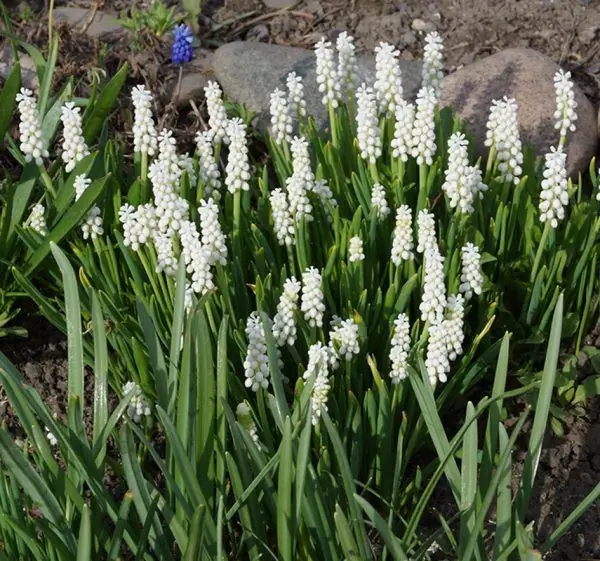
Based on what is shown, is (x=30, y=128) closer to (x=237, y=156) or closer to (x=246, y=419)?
(x=237, y=156)

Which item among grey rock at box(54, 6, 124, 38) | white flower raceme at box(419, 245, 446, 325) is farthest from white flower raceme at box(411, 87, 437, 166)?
grey rock at box(54, 6, 124, 38)

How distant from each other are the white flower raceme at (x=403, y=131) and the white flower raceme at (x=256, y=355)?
3.33 feet

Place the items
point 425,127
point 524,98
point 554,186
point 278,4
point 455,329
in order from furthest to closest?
point 278,4 < point 524,98 < point 425,127 < point 554,186 < point 455,329

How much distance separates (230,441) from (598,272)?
160cm

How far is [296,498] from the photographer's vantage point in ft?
8.14

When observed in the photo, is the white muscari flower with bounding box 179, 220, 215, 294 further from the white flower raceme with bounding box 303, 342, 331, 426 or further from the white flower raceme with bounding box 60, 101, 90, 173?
the white flower raceme with bounding box 60, 101, 90, 173

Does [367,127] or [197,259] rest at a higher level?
[367,127]

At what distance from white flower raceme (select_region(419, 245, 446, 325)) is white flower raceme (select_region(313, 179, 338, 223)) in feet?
2.06

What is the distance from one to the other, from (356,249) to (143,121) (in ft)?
2.88

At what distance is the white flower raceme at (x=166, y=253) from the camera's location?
312 cm

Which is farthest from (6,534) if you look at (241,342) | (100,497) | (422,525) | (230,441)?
(422,525)

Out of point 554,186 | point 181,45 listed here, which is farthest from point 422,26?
point 554,186

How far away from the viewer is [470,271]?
124 inches

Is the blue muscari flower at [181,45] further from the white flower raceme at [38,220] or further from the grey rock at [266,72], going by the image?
the white flower raceme at [38,220]
